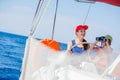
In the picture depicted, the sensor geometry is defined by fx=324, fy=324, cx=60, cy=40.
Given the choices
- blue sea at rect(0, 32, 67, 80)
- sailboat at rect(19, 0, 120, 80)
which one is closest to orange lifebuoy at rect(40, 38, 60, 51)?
sailboat at rect(19, 0, 120, 80)

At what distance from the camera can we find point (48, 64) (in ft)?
11.6

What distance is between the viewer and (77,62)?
3.36 meters

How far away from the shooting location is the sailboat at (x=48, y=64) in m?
3.14

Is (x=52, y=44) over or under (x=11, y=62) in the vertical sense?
over

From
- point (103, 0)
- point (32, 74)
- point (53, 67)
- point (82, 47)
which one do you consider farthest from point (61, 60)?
point (103, 0)

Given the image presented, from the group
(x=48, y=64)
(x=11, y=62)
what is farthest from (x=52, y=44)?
(x=11, y=62)

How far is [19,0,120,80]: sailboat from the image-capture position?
124 inches

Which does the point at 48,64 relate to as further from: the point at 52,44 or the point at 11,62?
the point at 11,62

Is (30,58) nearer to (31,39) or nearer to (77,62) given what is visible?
(31,39)

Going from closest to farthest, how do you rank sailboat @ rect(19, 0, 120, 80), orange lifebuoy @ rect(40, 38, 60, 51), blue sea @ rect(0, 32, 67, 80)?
sailboat @ rect(19, 0, 120, 80), orange lifebuoy @ rect(40, 38, 60, 51), blue sea @ rect(0, 32, 67, 80)

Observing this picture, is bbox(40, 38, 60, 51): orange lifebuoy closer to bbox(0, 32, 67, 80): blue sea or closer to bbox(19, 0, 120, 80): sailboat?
bbox(19, 0, 120, 80): sailboat

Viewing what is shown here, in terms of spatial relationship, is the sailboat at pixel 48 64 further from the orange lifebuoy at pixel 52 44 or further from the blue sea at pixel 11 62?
the blue sea at pixel 11 62

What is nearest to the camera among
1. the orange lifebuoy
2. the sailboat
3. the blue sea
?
the sailboat

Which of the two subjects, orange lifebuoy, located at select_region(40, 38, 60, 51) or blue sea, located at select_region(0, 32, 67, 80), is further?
blue sea, located at select_region(0, 32, 67, 80)
